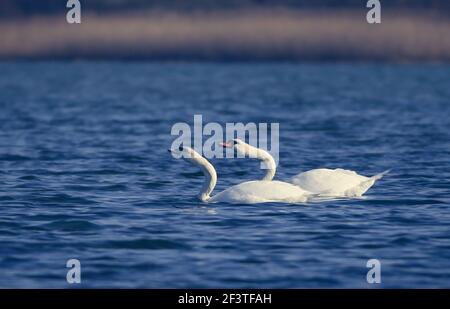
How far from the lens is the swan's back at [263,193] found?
910 inches

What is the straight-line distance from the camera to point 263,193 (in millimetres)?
23125

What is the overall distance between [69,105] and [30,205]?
152ft

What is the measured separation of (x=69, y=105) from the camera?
69.4 meters

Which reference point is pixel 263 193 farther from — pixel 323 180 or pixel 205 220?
pixel 205 220

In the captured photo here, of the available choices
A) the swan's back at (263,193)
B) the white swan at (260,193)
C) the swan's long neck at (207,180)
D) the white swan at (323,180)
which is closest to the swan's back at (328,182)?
the white swan at (323,180)

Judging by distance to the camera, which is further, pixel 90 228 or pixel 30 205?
pixel 30 205

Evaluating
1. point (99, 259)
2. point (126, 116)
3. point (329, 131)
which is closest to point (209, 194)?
point (99, 259)

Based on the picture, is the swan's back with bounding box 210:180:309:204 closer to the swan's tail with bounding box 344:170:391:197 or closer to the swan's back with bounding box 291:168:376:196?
the swan's back with bounding box 291:168:376:196

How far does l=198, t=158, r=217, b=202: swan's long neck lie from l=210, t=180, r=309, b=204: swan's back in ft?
1.70

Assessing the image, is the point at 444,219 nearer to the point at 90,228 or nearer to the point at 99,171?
the point at 90,228

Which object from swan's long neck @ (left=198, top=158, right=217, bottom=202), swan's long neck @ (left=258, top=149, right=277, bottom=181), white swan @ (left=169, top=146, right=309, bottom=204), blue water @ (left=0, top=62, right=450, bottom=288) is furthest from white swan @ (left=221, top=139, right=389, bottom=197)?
swan's long neck @ (left=198, top=158, right=217, bottom=202)

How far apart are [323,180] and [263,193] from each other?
1.44 m

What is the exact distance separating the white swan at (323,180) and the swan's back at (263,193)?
1.28 ft
